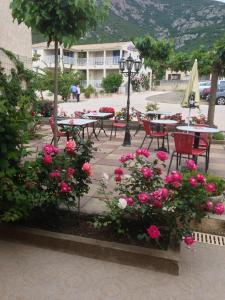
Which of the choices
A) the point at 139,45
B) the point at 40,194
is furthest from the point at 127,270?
the point at 139,45

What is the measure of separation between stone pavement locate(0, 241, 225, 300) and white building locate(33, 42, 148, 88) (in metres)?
38.9

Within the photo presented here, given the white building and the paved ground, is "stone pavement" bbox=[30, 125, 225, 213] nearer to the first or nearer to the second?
the paved ground

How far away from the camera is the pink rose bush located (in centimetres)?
300

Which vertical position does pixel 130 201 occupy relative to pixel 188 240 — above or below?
above

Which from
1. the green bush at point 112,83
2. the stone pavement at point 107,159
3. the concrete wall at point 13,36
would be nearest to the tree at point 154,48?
the stone pavement at point 107,159

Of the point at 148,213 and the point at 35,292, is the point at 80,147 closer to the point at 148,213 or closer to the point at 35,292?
the point at 148,213

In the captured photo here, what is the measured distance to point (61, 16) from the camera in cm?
353

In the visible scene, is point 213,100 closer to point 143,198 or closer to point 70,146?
point 70,146

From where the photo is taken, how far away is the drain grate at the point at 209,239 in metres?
3.60

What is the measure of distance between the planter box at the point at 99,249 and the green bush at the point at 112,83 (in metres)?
33.7

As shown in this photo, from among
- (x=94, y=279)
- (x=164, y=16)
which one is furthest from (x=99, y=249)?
(x=164, y=16)

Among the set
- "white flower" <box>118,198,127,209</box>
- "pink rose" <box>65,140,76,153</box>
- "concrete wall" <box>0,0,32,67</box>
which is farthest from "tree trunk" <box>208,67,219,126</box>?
"white flower" <box>118,198,127,209</box>

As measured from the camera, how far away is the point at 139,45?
11938mm

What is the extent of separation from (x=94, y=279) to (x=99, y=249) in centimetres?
32
